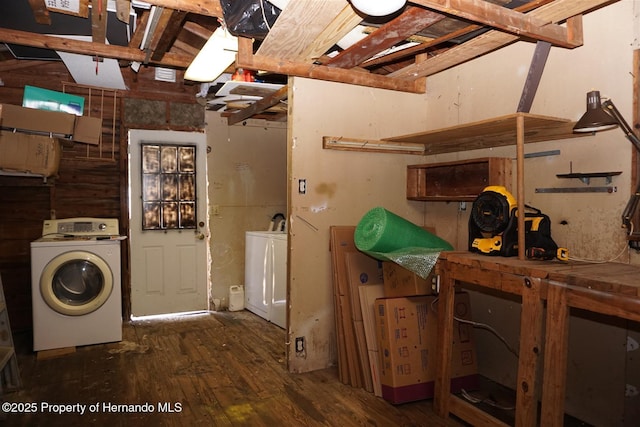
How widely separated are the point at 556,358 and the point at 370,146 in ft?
6.42

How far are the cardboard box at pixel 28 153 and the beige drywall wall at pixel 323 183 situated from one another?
6.85ft

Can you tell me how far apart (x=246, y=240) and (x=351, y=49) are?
277 cm

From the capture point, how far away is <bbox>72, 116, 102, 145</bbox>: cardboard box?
3920 millimetres

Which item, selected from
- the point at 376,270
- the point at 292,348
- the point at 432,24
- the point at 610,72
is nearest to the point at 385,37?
the point at 432,24

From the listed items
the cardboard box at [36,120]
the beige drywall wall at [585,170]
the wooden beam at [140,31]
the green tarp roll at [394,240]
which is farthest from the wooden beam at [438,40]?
the cardboard box at [36,120]

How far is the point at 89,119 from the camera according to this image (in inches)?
156

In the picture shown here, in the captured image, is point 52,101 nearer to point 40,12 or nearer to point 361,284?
point 40,12

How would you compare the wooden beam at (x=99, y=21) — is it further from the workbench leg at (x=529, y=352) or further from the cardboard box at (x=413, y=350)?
the workbench leg at (x=529, y=352)

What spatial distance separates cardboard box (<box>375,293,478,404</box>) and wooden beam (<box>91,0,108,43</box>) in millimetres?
2563

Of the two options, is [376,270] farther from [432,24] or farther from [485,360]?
[432,24]

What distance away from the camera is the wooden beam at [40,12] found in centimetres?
275

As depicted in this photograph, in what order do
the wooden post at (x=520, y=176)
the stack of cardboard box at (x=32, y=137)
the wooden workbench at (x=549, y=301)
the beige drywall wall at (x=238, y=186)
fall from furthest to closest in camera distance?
the beige drywall wall at (x=238, y=186), the stack of cardboard box at (x=32, y=137), the wooden post at (x=520, y=176), the wooden workbench at (x=549, y=301)

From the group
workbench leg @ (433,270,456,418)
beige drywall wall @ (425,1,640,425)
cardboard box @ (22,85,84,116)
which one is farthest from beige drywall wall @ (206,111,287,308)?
workbench leg @ (433,270,456,418)

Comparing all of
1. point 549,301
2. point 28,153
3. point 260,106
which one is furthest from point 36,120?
point 549,301
